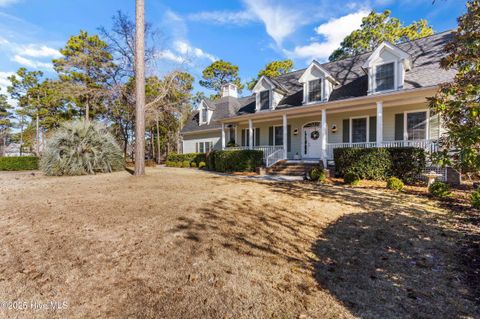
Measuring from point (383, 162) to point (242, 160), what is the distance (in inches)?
280

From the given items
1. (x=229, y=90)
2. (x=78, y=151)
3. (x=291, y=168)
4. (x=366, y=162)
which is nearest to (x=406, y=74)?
(x=366, y=162)

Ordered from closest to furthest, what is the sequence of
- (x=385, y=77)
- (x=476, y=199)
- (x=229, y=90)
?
(x=476, y=199) → (x=385, y=77) → (x=229, y=90)

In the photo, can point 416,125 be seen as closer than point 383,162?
No

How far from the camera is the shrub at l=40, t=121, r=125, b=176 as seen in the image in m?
10.3

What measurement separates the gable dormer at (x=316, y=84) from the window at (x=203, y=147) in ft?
33.7

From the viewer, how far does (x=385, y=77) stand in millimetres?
10711

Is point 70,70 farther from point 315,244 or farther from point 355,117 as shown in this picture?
point 315,244

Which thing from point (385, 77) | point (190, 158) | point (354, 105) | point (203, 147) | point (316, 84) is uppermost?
point (316, 84)

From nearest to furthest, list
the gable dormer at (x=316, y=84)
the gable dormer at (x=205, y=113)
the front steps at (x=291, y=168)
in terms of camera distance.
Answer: the front steps at (x=291, y=168) < the gable dormer at (x=316, y=84) < the gable dormer at (x=205, y=113)

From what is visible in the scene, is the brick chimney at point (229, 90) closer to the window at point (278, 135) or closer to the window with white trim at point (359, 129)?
the window at point (278, 135)

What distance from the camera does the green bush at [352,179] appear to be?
8.42 meters

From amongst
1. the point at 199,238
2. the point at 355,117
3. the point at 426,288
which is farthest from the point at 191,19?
the point at 426,288

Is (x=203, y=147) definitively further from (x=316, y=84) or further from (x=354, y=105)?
(x=354, y=105)

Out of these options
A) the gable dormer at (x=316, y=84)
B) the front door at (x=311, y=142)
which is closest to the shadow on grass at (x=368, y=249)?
the front door at (x=311, y=142)
